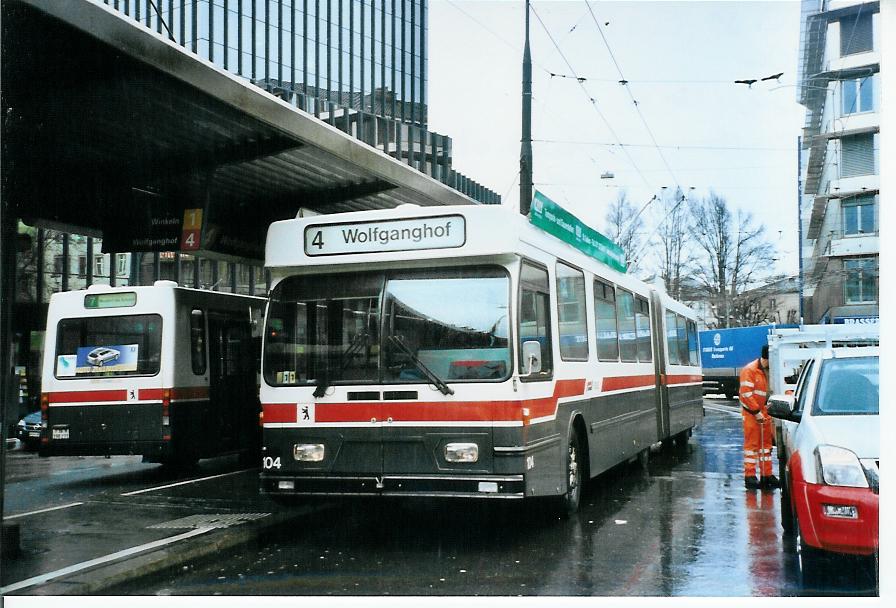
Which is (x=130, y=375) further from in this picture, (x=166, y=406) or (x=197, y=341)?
(x=197, y=341)

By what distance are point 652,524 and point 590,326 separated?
228 cm

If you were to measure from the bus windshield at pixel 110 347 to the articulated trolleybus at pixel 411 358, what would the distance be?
5358mm

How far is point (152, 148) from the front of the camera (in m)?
Answer: 12.0

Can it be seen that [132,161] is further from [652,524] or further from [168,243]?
[652,524]

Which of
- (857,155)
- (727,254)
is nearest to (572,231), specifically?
(857,155)

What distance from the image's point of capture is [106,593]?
694 centimetres

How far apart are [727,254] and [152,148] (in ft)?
31.2

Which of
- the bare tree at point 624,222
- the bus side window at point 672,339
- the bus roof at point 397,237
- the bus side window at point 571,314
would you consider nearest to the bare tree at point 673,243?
the bare tree at point 624,222

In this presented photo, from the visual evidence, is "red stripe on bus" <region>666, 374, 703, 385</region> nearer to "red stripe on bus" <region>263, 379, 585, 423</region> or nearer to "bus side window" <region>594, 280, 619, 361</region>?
"bus side window" <region>594, 280, 619, 361</region>

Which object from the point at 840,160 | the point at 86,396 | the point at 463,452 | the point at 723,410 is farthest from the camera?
the point at 723,410

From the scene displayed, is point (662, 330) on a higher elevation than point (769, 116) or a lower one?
lower

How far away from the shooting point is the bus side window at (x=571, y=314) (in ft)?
30.7

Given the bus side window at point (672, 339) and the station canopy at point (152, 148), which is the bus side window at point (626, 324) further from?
the station canopy at point (152, 148)

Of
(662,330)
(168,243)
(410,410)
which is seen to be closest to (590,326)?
(410,410)
